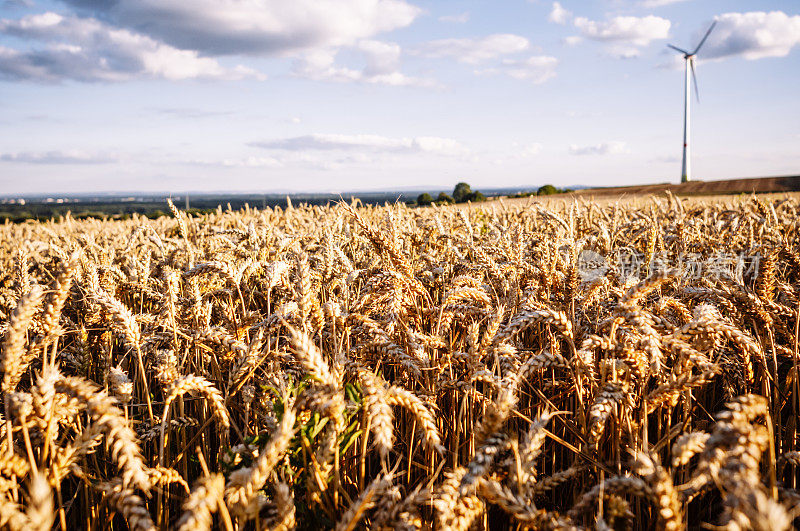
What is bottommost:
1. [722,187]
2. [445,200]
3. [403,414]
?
[403,414]

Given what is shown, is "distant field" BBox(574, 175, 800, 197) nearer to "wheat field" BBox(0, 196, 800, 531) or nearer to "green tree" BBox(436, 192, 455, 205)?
"green tree" BBox(436, 192, 455, 205)

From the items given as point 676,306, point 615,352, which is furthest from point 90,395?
point 676,306

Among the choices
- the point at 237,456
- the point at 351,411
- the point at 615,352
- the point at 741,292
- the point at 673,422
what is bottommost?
the point at 673,422

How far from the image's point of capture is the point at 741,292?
6.17ft

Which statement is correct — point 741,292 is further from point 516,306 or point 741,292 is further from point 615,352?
point 516,306

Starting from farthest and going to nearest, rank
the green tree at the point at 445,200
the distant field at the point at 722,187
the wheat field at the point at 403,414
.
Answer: the distant field at the point at 722,187 < the green tree at the point at 445,200 < the wheat field at the point at 403,414

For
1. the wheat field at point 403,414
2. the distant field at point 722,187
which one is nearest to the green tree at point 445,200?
the wheat field at point 403,414

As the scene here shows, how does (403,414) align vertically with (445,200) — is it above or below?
below

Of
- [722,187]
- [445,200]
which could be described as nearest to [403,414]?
[445,200]

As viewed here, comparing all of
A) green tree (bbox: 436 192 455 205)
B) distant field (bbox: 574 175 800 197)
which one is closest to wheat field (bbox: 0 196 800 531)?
green tree (bbox: 436 192 455 205)

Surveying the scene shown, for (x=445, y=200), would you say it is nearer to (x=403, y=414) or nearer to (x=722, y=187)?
(x=403, y=414)

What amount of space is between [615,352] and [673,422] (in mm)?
1049

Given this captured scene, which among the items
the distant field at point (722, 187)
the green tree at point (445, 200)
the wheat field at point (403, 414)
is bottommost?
the wheat field at point (403, 414)

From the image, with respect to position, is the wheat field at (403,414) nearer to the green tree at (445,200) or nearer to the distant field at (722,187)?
the green tree at (445,200)
